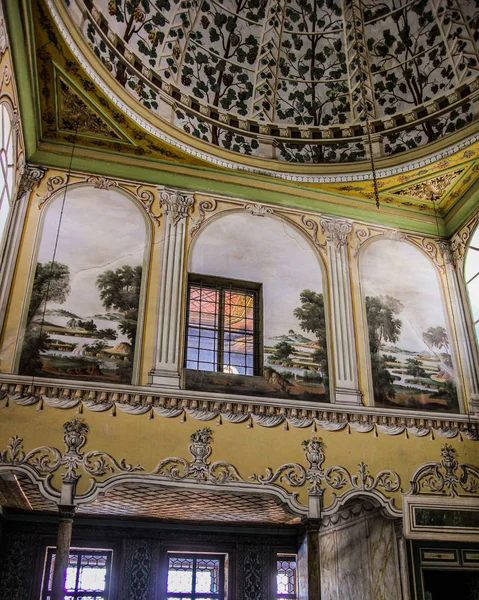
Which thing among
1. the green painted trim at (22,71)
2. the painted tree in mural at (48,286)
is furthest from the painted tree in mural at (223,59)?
the painted tree in mural at (48,286)

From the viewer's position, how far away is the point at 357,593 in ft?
35.6

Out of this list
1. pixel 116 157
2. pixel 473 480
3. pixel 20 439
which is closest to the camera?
pixel 20 439

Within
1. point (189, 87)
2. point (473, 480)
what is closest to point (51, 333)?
point (189, 87)

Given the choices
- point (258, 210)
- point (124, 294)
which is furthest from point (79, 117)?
point (258, 210)

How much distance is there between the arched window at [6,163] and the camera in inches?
355

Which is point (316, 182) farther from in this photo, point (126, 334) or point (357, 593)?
point (357, 593)

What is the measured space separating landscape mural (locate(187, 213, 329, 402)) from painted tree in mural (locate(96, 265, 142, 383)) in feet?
3.40

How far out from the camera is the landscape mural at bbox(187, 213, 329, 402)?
10320 millimetres

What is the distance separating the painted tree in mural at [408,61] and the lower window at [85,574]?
9.45 meters

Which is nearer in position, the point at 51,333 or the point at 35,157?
the point at 51,333

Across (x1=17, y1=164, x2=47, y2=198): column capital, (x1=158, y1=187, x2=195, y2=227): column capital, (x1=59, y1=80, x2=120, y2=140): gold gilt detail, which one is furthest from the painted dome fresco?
(x1=17, y1=164, x2=47, y2=198): column capital

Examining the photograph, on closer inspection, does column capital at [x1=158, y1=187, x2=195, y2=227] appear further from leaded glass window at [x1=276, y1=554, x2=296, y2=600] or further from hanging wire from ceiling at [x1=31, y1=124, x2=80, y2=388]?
leaded glass window at [x1=276, y1=554, x2=296, y2=600]

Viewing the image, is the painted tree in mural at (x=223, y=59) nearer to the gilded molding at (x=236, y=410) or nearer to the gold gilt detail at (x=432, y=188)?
the gold gilt detail at (x=432, y=188)

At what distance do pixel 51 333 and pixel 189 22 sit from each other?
6310 millimetres
